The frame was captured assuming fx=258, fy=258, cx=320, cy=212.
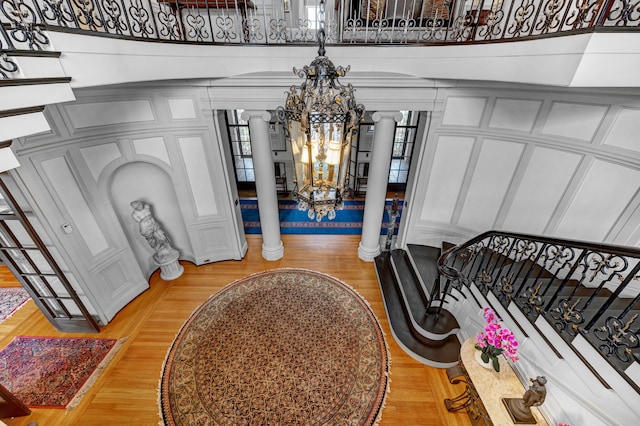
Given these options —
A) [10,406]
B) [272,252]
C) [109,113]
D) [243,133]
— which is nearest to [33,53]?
[109,113]

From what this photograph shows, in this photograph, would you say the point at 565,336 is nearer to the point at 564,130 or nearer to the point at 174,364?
the point at 564,130

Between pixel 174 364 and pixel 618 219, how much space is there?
5.85 metres

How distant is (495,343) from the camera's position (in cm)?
243

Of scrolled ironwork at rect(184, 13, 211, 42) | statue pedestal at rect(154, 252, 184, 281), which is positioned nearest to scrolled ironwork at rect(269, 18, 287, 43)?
scrolled ironwork at rect(184, 13, 211, 42)

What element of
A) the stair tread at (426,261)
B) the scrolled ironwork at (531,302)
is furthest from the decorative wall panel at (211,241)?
the scrolled ironwork at (531,302)

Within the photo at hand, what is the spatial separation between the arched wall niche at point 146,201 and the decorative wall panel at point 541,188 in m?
5.64

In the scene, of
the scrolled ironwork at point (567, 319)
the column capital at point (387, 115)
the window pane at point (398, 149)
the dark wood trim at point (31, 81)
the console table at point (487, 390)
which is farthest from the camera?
the window pane at point (398, 149)

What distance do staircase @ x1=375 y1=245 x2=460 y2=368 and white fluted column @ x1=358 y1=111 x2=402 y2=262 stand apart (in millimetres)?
367

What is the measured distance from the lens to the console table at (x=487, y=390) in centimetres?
231

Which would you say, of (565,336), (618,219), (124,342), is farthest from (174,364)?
(618,219)

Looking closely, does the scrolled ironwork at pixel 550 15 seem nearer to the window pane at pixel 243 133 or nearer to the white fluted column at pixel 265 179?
the white fluted column at pixel 265 179

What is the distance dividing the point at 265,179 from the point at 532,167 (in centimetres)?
413

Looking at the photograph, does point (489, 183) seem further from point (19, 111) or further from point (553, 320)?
point (19, 111)

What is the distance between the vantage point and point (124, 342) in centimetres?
373
